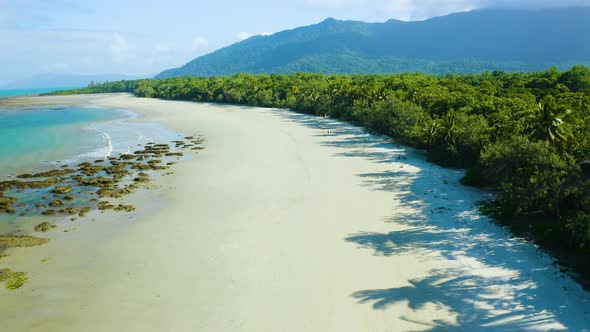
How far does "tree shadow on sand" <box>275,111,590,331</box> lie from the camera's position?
14.6 meters

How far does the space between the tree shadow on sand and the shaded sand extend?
0.23 ft

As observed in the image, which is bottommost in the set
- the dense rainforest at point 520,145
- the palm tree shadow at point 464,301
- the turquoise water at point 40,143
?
the palm tree shadow at point 464,301

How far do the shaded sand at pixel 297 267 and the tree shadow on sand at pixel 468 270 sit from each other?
69 mm

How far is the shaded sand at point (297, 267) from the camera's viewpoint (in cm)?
1498

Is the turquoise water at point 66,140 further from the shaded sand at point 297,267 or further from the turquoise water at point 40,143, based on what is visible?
the shaded sand at point 297,267

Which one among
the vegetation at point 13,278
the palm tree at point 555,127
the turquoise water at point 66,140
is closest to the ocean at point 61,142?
the turquoise water at point 66,140

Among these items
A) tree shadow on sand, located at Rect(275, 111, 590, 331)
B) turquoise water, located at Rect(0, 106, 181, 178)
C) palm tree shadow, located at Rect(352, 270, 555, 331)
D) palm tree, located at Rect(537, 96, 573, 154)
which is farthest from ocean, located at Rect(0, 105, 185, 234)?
palm tree, located at Rect(537, 96, 573, 154)

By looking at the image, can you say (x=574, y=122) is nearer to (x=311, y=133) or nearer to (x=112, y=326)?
(x=112, y=326)

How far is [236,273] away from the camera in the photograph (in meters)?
18.4

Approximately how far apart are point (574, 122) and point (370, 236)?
653 inches

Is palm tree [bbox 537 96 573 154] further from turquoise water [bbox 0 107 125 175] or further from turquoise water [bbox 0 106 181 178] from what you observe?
turquoise water [bbox 0 107 125 175]

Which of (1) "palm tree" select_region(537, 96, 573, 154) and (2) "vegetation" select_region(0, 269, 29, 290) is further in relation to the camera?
(1) "palm tree" select_region(537, 96, 573, 154)

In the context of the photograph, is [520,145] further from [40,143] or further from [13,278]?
[40,143]

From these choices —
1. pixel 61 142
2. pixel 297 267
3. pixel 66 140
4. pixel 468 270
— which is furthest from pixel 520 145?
pixel 66 140
